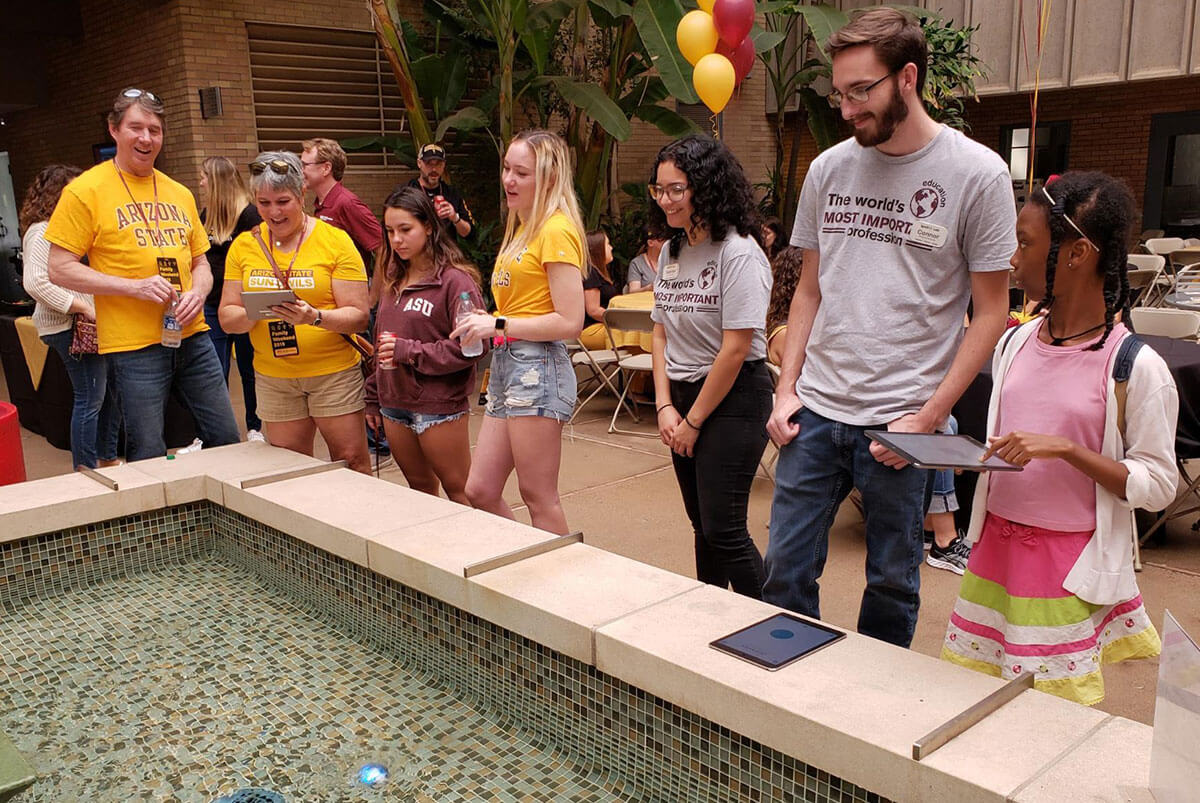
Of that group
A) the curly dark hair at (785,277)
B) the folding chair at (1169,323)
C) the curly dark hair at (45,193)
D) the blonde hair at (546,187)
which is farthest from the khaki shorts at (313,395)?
the folding chair at (1169,323)

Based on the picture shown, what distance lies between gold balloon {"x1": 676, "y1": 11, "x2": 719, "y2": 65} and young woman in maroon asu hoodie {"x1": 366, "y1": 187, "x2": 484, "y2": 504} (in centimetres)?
514

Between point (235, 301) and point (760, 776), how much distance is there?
285 centimetres

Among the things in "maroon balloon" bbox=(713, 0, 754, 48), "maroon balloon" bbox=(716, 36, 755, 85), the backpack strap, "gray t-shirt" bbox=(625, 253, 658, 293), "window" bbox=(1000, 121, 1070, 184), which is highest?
"maroon balloon" bbox=(713, 0, 754, 48)

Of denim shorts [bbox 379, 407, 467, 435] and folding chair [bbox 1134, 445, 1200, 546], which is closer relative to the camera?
denim shorts [bbox 379, 407, 467, 435]

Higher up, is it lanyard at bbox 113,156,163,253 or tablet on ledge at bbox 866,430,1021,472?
lanyard at bbox 113,156,163,253

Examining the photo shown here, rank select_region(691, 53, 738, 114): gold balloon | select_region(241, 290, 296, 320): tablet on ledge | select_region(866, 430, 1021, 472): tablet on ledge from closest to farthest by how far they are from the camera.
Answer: select_region(866, 430, 1021, 472): tablet on ledge < select_region(241, 290, 296, 320): tablet on ledge < select_region(691, 53, 738, 114): gold balloon

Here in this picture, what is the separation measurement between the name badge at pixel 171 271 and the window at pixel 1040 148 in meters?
12.8

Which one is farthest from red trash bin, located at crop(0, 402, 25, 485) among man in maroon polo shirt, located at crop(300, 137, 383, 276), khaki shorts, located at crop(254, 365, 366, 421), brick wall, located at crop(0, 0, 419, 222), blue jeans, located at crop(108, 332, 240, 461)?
brick wall, located at crop(0, 0, 419, 222)

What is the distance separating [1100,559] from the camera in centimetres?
186

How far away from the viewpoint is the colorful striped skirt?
74.8 inches

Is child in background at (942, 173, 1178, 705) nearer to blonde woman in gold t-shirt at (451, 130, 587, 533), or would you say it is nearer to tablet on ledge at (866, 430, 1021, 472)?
tablet on ledge at (866, 430, 1021, 472)

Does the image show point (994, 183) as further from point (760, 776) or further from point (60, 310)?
point (60, 310)

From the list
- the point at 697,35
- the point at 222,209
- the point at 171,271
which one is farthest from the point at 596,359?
the point at 171,271

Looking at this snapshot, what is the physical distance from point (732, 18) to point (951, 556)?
5.25 meters
